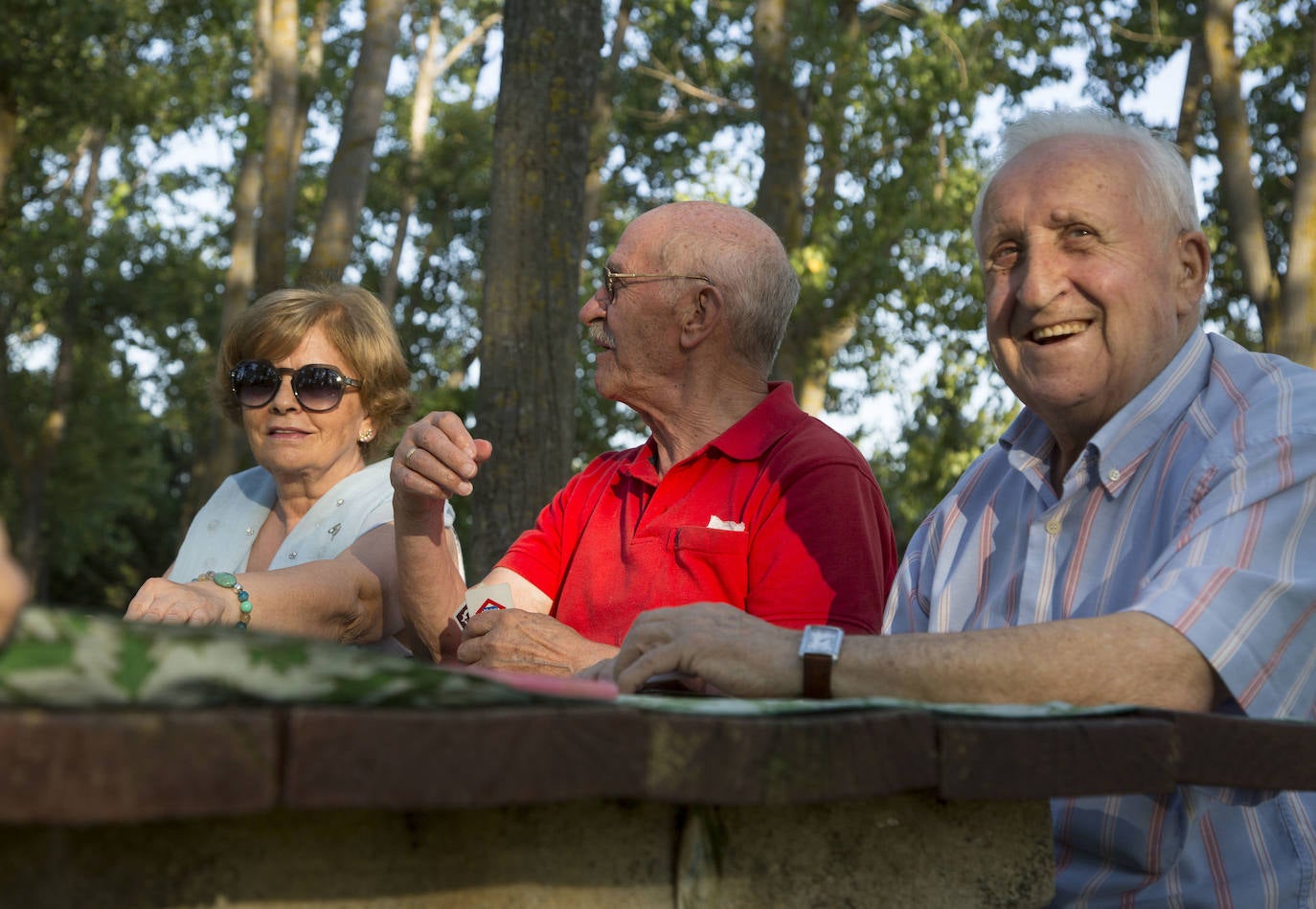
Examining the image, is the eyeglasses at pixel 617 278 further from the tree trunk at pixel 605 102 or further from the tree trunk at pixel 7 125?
the tree trunk at pixel 605 102

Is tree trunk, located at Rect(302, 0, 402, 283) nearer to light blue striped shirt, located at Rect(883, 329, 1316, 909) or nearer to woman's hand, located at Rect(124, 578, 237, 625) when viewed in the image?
woman's hand, located at Rect(124, 578, 237, 625)

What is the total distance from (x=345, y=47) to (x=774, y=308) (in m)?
21.5

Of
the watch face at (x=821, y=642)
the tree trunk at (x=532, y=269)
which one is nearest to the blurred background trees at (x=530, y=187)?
the tree trunk at (x=532, y=269)

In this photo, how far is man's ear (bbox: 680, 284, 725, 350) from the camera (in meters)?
3.70

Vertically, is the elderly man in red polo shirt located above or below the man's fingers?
above

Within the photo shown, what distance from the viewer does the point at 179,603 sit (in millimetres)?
3379

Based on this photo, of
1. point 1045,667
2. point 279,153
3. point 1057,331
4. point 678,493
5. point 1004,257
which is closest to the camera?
point 1045,667

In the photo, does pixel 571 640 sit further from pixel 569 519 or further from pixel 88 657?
pixel 88 657

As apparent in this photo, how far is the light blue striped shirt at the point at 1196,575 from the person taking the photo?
212 centimetres

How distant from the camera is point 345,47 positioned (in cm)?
2375

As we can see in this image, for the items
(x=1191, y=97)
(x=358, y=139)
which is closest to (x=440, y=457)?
(x=358, y=139)

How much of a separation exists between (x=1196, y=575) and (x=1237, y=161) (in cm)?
807

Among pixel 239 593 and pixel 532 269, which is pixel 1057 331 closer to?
pixel 239 593

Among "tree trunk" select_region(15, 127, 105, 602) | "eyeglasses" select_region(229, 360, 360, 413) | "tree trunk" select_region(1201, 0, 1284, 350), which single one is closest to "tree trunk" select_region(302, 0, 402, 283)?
"eyeglasses" select_region(229, 360, 360, 413)
